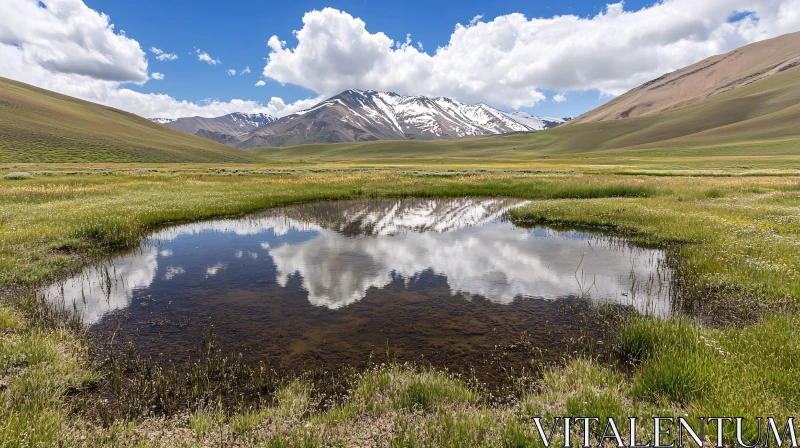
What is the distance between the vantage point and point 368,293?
12.2 m

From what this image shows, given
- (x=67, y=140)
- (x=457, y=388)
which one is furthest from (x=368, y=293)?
(x=67, y=140)

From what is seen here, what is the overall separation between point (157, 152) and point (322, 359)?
18413cm

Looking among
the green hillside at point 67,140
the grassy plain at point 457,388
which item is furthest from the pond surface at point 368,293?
the green hillside at point 67,140

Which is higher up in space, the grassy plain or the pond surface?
the grassy plain

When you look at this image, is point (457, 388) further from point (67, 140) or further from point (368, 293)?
point (67, 140)

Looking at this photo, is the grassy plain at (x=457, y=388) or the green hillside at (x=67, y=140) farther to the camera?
the green hillside at (x=67, y=140)

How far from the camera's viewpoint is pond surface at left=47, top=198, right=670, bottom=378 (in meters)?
8.55

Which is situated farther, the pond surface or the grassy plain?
the pond surface

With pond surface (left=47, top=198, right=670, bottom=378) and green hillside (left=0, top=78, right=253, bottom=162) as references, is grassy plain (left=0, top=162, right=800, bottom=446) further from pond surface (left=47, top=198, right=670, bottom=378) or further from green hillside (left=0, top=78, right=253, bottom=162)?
green hillside (left=0, top=78, right=253, bottom=162)

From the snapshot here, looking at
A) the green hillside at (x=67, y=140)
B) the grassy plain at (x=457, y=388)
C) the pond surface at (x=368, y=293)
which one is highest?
the green hillside at (x=67, y=140)

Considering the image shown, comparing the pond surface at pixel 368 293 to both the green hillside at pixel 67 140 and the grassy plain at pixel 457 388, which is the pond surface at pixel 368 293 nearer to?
the grassy plain at pixel 457 388

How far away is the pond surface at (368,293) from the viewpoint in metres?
8.55

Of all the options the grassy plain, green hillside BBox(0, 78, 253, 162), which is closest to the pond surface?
the grassy plain

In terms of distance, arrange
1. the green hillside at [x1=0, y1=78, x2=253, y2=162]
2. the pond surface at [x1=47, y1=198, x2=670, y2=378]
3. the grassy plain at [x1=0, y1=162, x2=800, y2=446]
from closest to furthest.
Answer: the grassy plain at [x1=0, y1=162, x2=800, y2=446]
the pond surface at [x1=47, y1=198, x2=670, y2=378]
the green hillside at [x1=0, y1=78, x2=253, y2=162]
